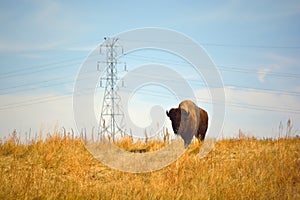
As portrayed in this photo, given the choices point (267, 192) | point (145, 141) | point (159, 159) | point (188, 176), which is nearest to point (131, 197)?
point (188, 176)

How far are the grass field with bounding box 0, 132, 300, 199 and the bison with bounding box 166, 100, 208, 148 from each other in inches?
48.0

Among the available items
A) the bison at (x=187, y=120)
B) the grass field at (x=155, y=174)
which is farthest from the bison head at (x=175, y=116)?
the grass field at (x=155, y=174)

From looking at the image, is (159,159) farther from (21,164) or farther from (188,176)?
(21,164)

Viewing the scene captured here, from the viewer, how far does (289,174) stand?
10547 millimetres

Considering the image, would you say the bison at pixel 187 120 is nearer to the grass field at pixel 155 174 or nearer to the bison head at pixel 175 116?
the bison head at pixel 175 116

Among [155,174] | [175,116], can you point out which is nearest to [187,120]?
[175,116]

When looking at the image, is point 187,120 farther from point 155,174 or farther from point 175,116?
point 155,174

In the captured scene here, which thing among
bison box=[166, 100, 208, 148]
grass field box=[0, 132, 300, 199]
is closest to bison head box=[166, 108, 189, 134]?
bison box=[166, 100, 208, 148]

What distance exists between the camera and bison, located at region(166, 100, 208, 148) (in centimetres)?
1504

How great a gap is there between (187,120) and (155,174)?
4.85 m

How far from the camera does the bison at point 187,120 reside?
1504 cm

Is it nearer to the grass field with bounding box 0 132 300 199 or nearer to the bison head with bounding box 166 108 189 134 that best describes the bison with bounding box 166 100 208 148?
the bison head with bounding box 166 108 189 134

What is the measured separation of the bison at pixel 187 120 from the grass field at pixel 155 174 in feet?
4.00

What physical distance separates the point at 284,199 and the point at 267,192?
39 cm
